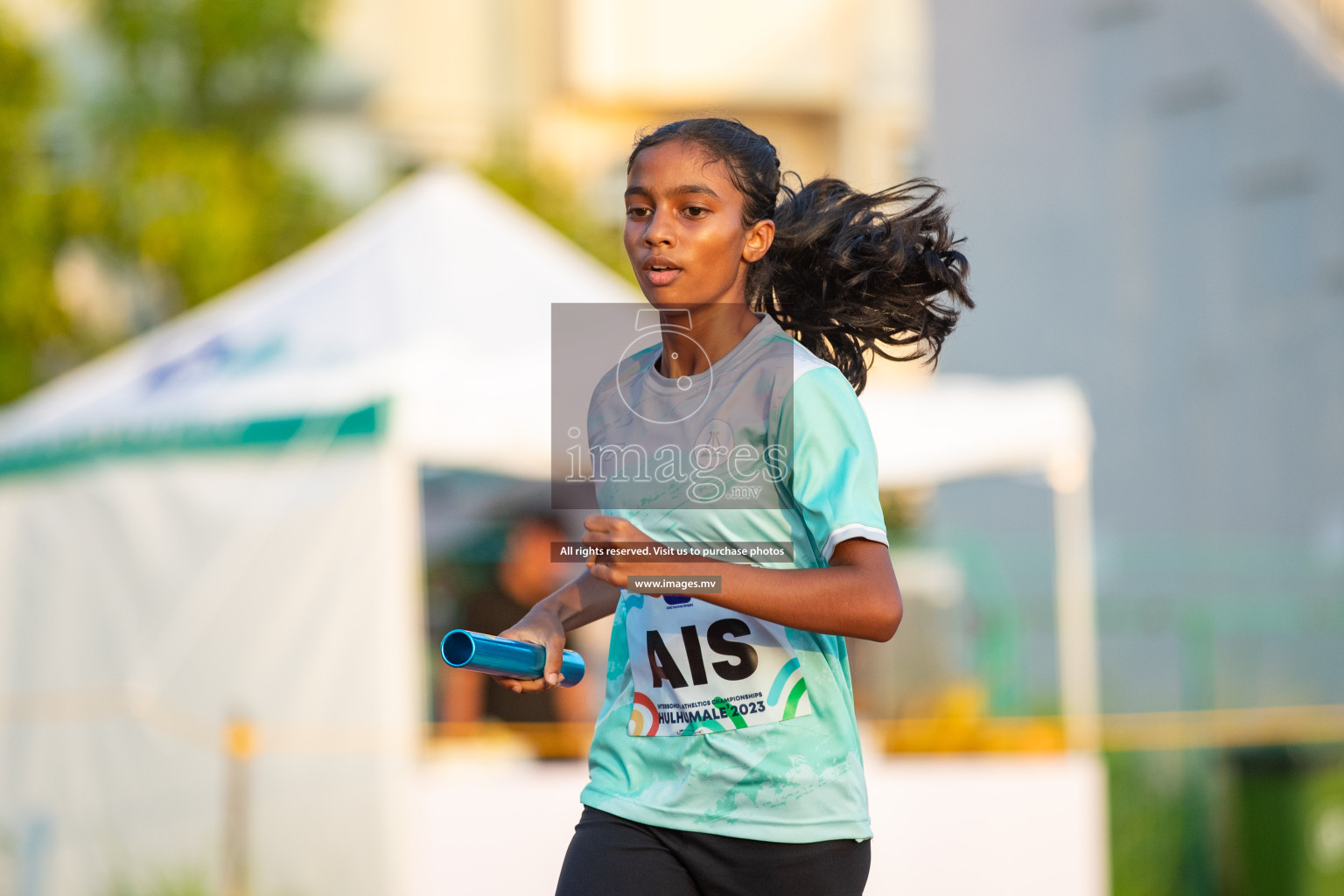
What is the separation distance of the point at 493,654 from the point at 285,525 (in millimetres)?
4292

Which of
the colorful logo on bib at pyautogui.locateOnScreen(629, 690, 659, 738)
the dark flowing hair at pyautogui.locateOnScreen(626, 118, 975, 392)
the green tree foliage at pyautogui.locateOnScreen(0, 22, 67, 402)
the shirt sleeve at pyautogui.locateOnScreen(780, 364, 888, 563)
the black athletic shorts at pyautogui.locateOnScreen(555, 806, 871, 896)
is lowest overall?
the black athletic shorts at pyautogui.locateOnScreen(555, 806, 871, 896)

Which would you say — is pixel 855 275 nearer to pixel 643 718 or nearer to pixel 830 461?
pixel 830 461

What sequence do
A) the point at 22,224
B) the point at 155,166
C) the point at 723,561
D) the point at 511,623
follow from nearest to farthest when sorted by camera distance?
the point at 723,561
the point at 511,623
the point at 22,224
the point at 155,166

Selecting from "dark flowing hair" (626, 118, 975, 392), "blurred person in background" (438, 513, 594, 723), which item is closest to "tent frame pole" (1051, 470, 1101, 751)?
"blurred person in background" (438, 513, 594, 723)

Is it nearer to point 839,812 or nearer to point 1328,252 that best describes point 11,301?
point 1328,252

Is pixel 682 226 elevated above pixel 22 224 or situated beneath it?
situated beneath

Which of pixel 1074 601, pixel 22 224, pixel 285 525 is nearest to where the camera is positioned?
pixel 285 525

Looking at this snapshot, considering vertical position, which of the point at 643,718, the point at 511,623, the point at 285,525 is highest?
the point at 285,525

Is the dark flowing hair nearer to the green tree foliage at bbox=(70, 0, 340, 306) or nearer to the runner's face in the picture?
the runner's face

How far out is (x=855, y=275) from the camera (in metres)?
2.38

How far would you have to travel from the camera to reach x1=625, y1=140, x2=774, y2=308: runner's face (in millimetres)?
2127

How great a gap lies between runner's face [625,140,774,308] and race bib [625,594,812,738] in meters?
0.42

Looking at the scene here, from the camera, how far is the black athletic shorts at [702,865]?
82.9 inches

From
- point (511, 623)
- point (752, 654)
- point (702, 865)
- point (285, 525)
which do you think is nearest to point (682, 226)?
point (752, 654)
